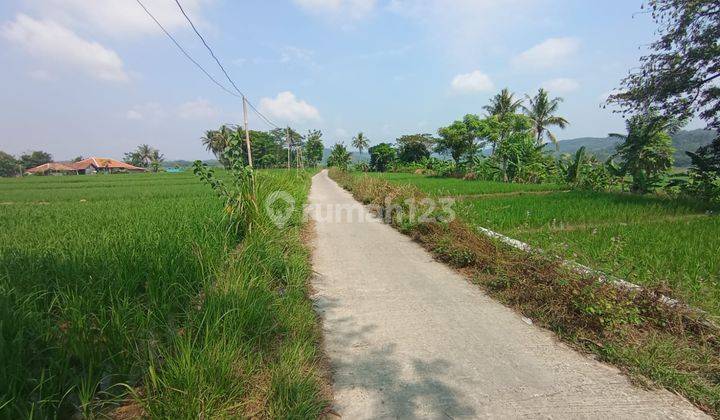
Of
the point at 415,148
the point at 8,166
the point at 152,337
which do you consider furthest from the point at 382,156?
the point at 8,166

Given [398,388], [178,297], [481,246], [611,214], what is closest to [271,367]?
[398,388]

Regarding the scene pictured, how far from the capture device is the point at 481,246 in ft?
16.0

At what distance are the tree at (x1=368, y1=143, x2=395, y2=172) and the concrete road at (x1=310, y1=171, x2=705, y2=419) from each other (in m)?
45.8

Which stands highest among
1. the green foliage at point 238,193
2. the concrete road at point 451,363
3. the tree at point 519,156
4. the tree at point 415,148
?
the tree at point 415,148

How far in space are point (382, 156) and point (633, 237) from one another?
46.6m

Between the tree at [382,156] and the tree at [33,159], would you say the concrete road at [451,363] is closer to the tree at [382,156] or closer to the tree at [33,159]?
the tree at [382,156]

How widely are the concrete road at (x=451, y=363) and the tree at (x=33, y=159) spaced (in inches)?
4022

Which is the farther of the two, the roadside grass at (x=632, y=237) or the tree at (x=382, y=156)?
the tree at (x=382, y=156)

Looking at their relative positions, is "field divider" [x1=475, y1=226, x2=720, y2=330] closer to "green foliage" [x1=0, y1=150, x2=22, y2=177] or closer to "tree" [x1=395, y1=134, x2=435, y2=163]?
"tree" [x1=395, y1=134, x2=435, y2=163]

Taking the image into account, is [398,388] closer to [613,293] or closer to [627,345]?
[627,345]

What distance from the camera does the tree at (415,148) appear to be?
1826 inches

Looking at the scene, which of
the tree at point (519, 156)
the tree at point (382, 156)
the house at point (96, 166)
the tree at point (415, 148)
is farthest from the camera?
the house at point (96, 166)

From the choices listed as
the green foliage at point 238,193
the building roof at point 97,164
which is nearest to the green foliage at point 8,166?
the building roof at point 97,164

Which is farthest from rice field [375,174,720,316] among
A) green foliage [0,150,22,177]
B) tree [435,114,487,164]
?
green foliage [0,150,22,177]
